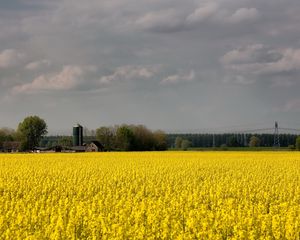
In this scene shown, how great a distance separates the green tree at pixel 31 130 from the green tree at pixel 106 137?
1887cm

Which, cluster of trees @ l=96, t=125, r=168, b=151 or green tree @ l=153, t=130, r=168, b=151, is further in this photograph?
green tree @ l=153, t=130, r=168, b=151

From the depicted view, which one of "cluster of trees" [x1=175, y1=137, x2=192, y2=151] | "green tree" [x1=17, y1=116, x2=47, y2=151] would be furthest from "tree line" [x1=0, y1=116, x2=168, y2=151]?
"cluster of trees" [x1=175, y1=137, x2=192, y2=151]

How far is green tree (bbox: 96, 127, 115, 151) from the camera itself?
10625 centimetres

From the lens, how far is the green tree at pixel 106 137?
349ft

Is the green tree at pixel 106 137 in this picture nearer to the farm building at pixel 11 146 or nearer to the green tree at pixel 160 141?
the green tree at pixel 160 141

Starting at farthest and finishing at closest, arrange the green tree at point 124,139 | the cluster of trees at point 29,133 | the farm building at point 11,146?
the cluster of trees at point 29,133
the farm building at point 11,146
the green tree at point 124,139

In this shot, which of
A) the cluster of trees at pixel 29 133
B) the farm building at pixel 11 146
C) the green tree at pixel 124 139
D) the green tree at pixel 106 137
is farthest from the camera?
the cluster of trees at pixel 29 133

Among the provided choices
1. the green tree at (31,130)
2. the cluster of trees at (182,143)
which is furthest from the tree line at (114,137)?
the cluster of trees at (182,143)

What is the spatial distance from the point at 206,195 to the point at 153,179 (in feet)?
A: 21.7

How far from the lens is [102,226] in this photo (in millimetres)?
9773

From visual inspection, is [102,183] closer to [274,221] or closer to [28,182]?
[28,182]

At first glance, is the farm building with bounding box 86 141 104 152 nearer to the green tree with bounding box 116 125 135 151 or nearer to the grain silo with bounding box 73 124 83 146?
the green tree with bounding box 116 125 135 151

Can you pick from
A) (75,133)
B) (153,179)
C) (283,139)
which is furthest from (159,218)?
(283,139)

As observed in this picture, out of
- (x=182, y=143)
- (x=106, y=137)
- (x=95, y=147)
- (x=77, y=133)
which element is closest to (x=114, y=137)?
(x=106, y=137)
